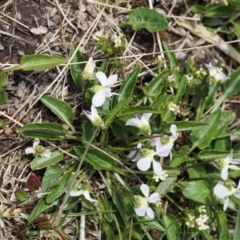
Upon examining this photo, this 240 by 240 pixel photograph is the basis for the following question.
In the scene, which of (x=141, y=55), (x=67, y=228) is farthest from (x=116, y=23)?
(x=67, y=228)

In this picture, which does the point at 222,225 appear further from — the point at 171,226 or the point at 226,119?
the point at 226,119

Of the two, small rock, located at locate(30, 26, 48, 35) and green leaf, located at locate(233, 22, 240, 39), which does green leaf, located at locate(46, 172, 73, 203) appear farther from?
green leaf, located at locate(233, 22, 240, 39)

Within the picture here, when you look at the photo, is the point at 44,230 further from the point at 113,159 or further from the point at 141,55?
the point at 141,55

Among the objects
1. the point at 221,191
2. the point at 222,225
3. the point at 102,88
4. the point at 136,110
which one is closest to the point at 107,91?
the point at 102,88

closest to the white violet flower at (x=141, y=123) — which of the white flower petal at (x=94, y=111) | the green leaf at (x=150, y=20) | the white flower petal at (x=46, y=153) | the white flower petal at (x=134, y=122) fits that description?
the white flower petal at (x=134, y=122)

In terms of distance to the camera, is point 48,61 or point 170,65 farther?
point 170,65

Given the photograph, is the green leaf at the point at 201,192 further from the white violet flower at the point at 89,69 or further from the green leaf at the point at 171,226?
the white violet flower at the point at 89,69

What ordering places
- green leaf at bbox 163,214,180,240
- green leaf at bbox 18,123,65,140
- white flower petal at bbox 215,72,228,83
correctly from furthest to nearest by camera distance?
white flower petal at bbox 215,72,228,83
green leaf at bbox 163,214,180,240
green leaf at bbox 18,123,65,140

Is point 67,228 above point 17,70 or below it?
below

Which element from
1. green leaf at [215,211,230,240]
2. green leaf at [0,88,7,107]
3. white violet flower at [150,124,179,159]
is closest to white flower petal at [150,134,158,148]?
white violet flower at [150,124,179,159]
